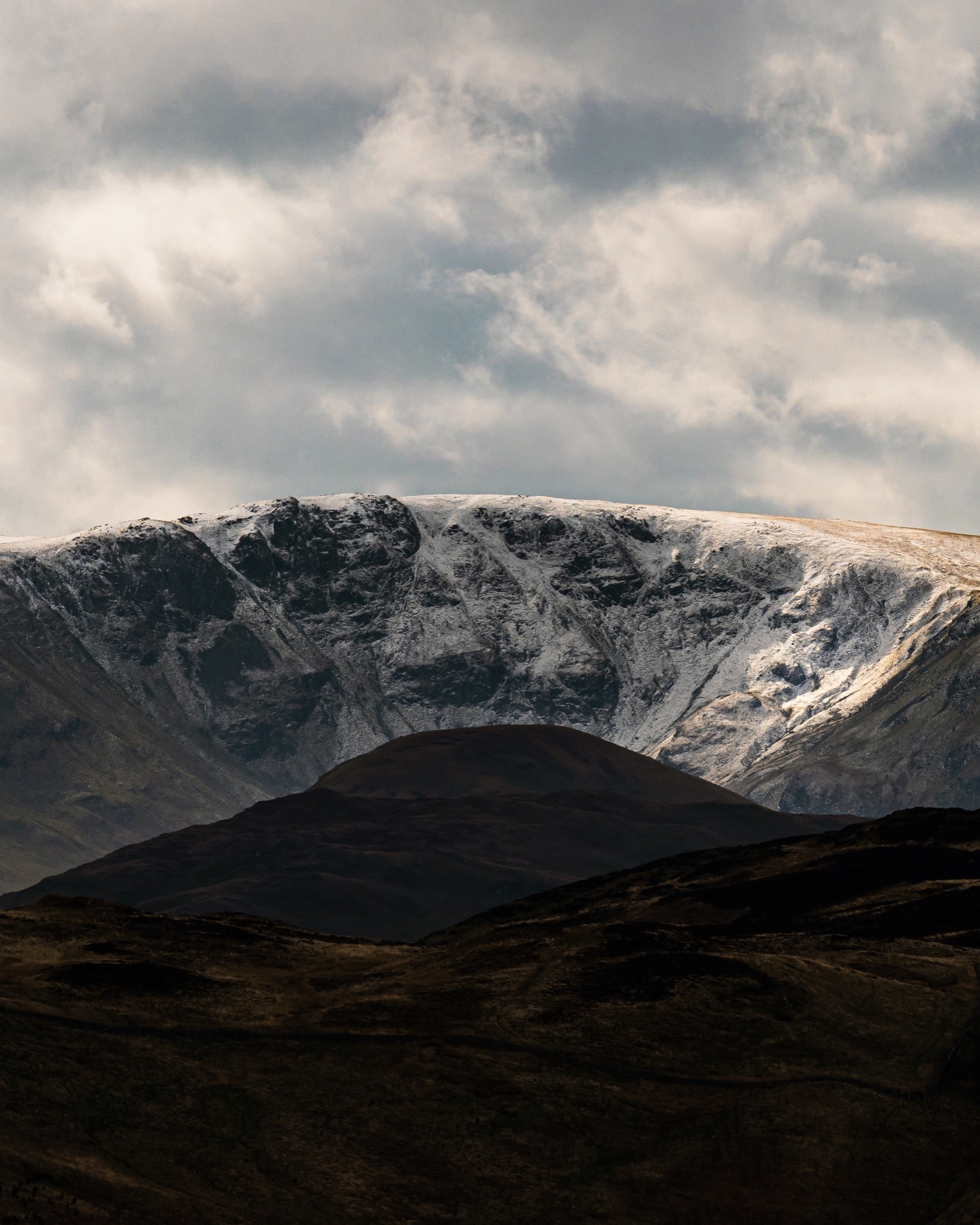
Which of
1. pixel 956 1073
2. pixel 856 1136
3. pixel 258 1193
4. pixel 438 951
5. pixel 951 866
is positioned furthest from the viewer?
pixel 951 866

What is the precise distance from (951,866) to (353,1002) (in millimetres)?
89304

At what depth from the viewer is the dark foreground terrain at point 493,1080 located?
86.5 m

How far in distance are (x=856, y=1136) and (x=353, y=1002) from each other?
38905 mm

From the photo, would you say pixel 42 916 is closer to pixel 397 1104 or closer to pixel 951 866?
pixel 397 1104

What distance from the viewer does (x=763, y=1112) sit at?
98.6 metres

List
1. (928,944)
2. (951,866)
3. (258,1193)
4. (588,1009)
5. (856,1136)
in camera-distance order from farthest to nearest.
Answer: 1. (951,866)
2. (928,944)
3. (588,1009)
4. (856,1136)
5. (258,1193)

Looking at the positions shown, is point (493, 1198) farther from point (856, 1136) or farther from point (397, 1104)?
point (856, 1136)

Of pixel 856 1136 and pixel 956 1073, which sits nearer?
pixel 856 1136

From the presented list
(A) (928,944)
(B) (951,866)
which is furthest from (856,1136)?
(B) (951,866)

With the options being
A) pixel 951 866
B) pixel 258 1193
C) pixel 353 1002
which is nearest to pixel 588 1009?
pixel 353 1002

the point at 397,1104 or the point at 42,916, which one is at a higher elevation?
the point at 42,916

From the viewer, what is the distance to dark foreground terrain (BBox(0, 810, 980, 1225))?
86.5 meters

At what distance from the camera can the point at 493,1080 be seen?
101562 mm

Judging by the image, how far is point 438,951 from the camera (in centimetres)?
14788
